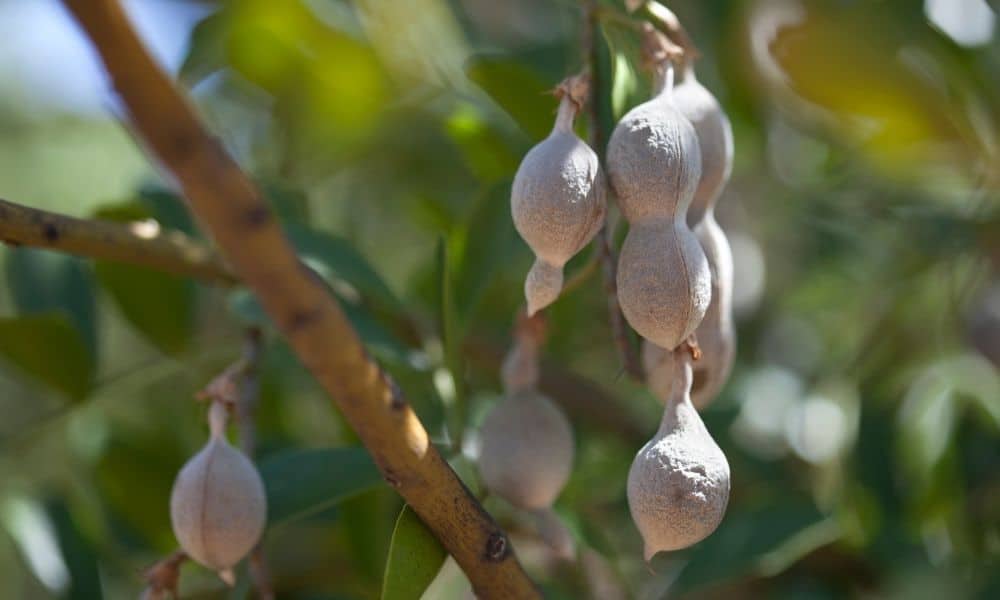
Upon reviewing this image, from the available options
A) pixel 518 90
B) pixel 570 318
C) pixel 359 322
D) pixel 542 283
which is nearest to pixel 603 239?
pixel 542 283

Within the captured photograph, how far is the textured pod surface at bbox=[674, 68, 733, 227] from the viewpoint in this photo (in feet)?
1.87

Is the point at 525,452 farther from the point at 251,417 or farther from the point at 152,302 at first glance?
the point at 152,302

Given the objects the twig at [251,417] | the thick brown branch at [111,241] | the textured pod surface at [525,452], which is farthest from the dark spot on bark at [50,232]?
the textured pod surface at [525,452]

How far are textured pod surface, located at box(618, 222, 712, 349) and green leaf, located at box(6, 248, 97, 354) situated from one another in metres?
0.55

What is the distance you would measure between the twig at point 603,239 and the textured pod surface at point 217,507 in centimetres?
19

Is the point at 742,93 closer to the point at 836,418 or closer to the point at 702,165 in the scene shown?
the point at 836,418

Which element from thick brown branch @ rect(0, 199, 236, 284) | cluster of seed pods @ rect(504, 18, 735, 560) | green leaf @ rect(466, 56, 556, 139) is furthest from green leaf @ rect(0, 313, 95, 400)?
cluster of seed pods @ rect(504, 18, 735, 560)

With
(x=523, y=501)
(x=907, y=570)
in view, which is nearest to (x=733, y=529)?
(x=907, y=570)

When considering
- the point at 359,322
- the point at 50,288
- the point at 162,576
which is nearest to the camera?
the point at 162,576

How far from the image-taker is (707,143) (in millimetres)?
571

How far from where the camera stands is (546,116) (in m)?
0.67

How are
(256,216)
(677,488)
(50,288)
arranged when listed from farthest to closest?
(50,288)
(677,488)
(256,216)

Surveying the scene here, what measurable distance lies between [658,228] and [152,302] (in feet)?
1.80

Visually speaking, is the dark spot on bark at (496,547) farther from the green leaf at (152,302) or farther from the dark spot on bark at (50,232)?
the green leaf at (152,302)
